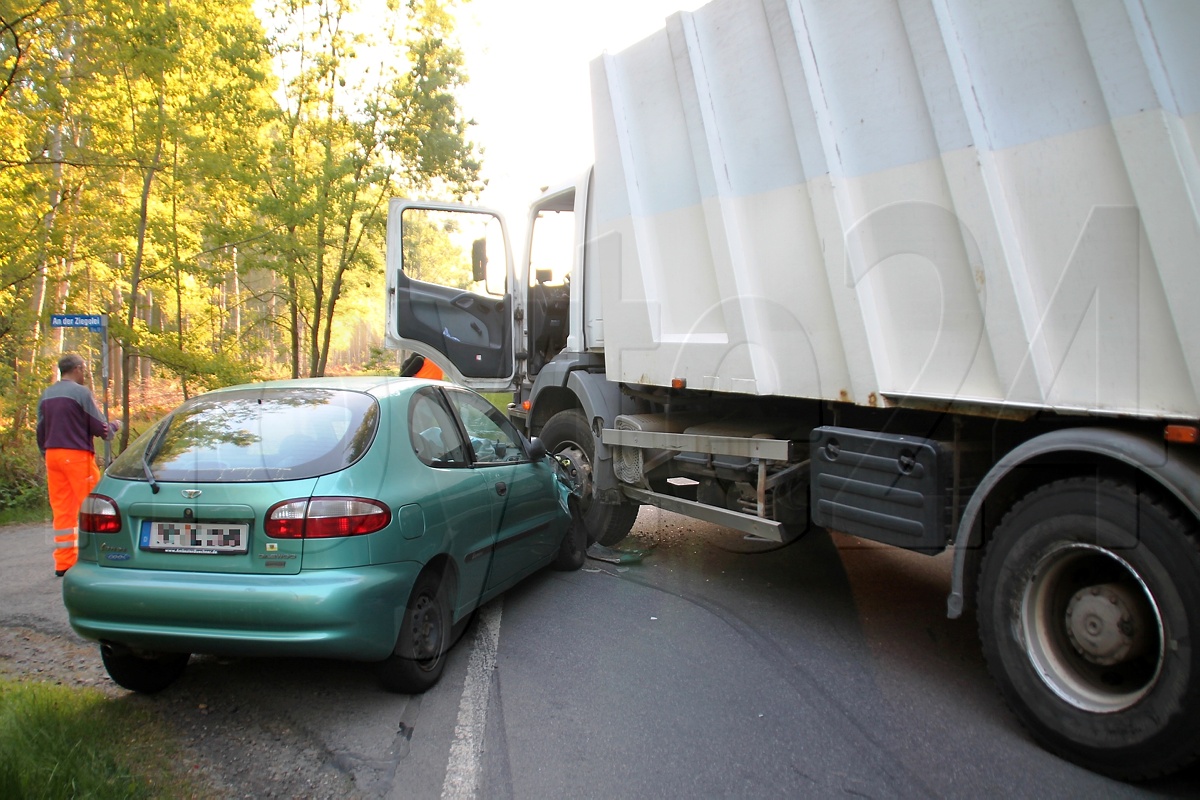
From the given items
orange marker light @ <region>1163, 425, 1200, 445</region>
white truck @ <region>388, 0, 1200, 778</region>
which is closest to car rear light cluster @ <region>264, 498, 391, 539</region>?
white truck @ <region>388, 0, 1200, 778</region>

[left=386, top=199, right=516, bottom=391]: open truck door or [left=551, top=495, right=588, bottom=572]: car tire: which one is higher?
[left=386, top=199, right=516, bottom=391]: open truck door

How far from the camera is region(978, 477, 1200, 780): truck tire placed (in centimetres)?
276

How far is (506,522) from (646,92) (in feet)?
9.66

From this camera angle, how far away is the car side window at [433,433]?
4.27 meters

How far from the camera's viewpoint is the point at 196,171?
12828 millimetres

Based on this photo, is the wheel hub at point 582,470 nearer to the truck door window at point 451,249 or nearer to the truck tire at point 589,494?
the truck tire at point 589,494

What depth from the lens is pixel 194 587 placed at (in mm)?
3457

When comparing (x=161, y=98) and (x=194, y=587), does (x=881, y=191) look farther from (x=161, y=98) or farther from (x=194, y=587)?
(x=161, y=98)

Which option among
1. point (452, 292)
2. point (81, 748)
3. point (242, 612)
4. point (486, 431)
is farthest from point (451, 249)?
point (81, 748)

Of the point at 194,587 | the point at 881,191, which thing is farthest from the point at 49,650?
the point at 881,191

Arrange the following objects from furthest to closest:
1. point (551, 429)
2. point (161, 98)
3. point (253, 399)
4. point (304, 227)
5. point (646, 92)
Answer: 1. point (304, 227)
2. point (161, 98)
3. point (551, 429)
4. point (646, 92)
5. point (253, 399)

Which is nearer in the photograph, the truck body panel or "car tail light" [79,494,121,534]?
the truck body panel

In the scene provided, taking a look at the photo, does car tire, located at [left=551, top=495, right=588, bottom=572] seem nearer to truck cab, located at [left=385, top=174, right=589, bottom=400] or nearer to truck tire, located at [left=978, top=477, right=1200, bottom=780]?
truck cab, located at [left=385, top=174, right=589, bottom=400]

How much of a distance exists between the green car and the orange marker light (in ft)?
10.1
